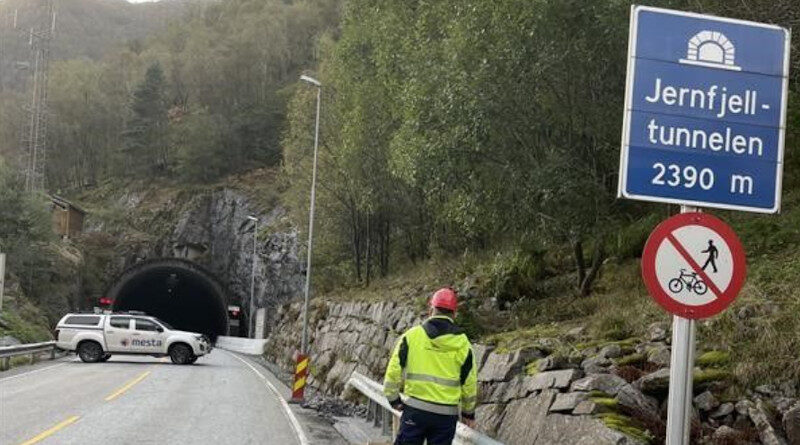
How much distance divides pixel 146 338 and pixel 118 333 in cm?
104

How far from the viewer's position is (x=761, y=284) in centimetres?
964

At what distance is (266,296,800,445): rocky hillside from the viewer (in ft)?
23.5

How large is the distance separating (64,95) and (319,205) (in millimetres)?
71294

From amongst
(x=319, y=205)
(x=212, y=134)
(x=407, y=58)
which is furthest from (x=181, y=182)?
(x=407, y=58)

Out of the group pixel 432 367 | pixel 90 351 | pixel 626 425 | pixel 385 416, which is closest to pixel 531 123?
pixel 385 416

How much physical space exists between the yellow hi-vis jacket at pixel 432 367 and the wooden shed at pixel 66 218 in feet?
220

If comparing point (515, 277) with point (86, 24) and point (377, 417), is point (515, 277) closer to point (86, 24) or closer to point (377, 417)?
point (377, 417)

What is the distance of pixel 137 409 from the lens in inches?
577

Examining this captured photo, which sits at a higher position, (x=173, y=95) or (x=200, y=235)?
(x=173, y=95)

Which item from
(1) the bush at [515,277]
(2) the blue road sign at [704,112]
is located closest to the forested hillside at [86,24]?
(1) the bush at [515,277]

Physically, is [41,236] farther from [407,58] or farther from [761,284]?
[761,284]

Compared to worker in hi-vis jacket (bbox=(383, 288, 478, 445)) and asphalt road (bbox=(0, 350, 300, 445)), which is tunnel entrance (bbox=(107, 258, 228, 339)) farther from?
worker in hi-vis jacket (bbox=(383, 288, 478, 445))

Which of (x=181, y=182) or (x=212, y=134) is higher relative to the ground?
(x=212, y=134)

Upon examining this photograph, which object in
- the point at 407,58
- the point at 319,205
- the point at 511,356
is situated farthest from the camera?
the point at 319,205
